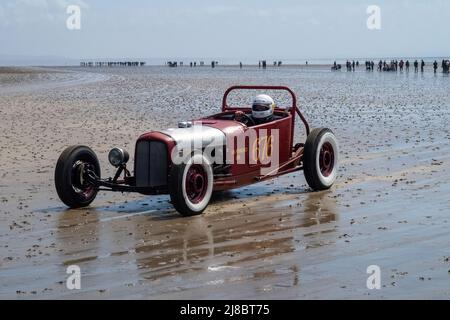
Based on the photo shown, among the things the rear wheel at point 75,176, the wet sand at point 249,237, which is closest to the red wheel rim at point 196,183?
the wet sand at point 249,237

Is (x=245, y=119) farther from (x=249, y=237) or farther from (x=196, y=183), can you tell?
(x=249, y=237)

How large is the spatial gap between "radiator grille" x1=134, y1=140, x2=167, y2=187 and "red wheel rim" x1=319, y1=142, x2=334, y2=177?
302cm

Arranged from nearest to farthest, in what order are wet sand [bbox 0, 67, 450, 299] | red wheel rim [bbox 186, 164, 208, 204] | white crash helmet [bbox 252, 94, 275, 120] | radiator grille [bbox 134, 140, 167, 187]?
wet sand [bbox 0, 67, 450, 299], red wheel rim [bbox 186, 164, 208, 204], radiator grille [bbox 134, 140, 167, 187], white crash helmet [bbox 252, 94, 275, 120]

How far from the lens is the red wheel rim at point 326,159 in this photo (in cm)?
1266

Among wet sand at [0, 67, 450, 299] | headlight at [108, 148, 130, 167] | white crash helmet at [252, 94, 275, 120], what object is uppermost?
white crash helmet at [252, 94, 275, 120]

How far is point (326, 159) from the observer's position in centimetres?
1278

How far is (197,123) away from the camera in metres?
11.4

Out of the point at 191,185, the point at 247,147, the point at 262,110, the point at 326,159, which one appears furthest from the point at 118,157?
the point at 326,159

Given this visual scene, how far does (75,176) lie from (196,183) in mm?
1799

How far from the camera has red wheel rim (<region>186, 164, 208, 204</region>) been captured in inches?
403

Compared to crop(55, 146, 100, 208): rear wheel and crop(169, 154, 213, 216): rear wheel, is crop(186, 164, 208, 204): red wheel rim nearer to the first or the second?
crop(169, 154, 213, 216): rear wheel

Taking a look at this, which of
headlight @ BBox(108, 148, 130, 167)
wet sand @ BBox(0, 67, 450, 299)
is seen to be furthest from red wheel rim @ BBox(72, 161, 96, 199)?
headlight @ BBox(108, 148, 130, 167)

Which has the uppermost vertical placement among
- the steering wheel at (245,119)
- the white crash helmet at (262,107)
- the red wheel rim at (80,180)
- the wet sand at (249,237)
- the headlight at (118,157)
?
the white crash helmet at (262,107)

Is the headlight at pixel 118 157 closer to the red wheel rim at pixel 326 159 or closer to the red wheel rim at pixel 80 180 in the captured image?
the red wheel rim at pixel 80 180
